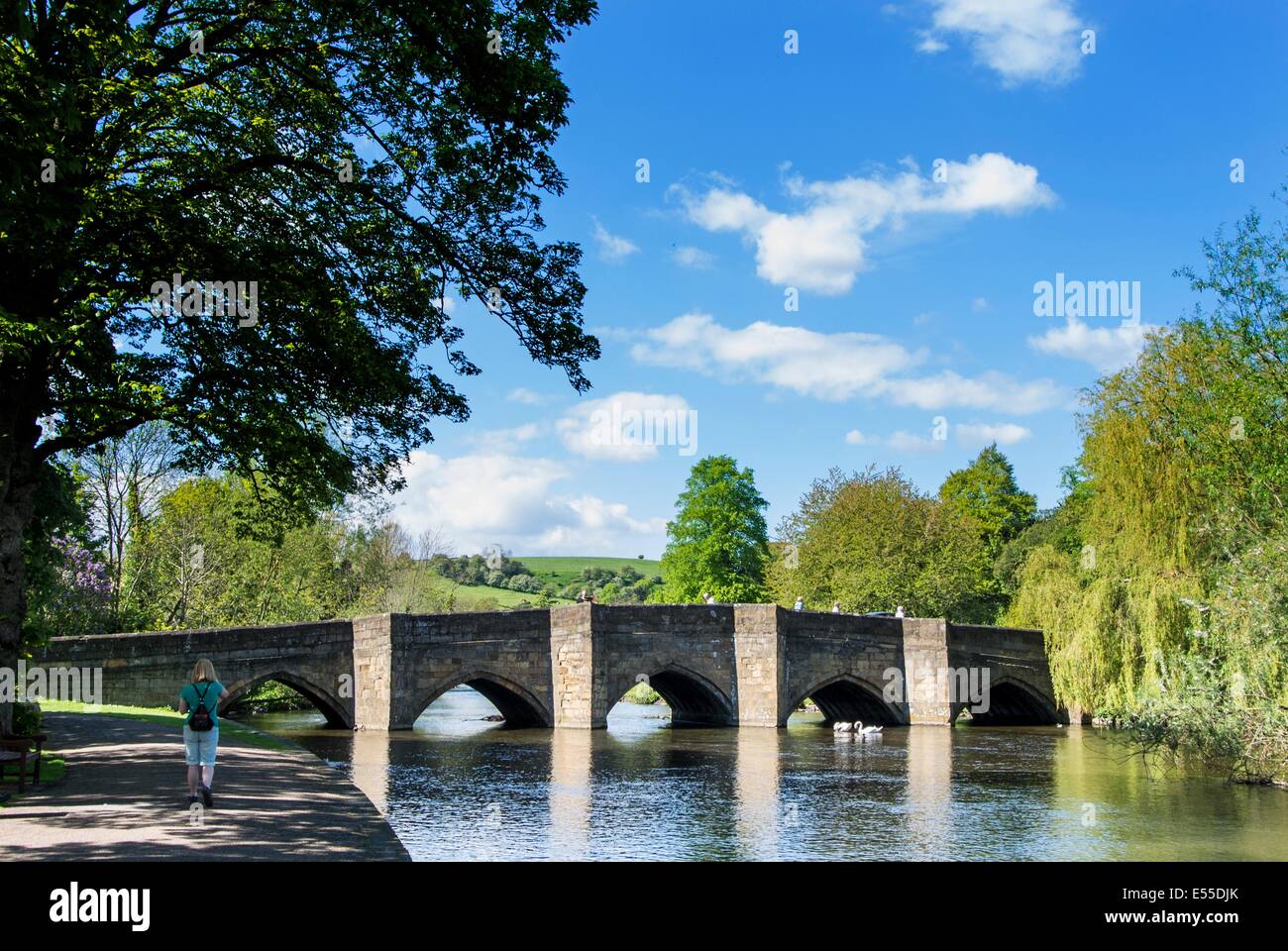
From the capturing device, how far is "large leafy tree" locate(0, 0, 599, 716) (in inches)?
397

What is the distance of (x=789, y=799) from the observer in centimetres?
1619

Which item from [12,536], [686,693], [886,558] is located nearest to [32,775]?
[12,536]

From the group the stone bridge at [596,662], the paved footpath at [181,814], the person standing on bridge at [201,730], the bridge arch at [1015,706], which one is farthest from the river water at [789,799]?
the bridge arch at [1015,706]

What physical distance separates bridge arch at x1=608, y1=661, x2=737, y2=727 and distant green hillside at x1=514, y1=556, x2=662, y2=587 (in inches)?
2815

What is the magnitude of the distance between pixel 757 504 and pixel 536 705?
24069 mm

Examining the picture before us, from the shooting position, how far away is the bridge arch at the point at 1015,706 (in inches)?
1395

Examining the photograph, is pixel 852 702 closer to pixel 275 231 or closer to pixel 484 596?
pixel 275 231

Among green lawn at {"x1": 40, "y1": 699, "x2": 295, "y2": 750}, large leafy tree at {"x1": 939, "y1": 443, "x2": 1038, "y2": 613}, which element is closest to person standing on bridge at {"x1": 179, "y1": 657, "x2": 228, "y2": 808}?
green lawn at {"x1": 40, "y1": 699, "x2": 295, "y2": 750}

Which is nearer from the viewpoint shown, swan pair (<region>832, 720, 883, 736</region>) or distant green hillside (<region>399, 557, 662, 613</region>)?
swan pair (<region>832, 720, 883, 736</region>)

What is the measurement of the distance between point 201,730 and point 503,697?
884 inches

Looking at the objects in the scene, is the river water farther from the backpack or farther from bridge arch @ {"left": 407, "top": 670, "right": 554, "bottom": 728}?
the backpack

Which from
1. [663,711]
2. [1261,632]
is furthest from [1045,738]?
[663,711]

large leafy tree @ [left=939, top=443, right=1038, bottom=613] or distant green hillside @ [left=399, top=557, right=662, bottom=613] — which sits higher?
large leafy tree @ [left=939, top=443, right=1038, bottom=613]
